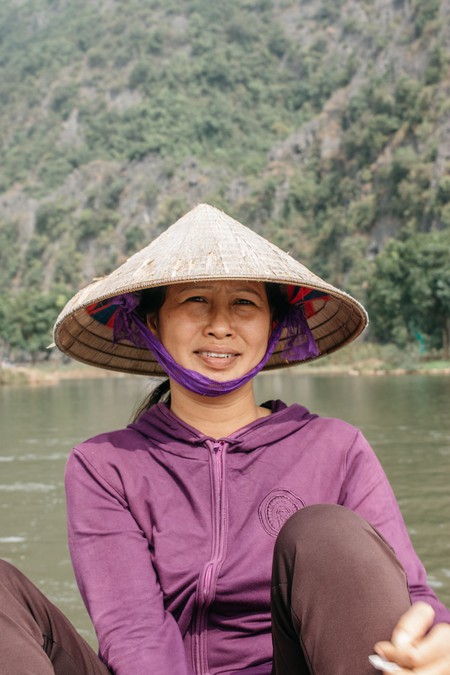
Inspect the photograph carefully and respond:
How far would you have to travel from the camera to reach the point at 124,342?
6.50 ft

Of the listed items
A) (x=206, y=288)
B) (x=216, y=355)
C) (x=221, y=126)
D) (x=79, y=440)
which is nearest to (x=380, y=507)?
(x=216, y=355)

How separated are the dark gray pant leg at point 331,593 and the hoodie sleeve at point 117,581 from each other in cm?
21

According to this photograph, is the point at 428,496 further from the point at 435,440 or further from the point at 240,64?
the point at 240,64

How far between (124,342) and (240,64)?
77.7 m

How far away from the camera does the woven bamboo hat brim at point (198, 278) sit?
154cm

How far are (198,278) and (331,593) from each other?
63 centimetres

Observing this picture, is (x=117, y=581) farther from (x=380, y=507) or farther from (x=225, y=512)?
(x=380, y=507)

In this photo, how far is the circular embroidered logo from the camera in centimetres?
143

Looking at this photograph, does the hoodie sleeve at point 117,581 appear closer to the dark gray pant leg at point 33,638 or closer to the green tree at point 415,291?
the dark gray pant leg at point 33,638

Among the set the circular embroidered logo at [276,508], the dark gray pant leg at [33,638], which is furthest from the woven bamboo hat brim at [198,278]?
the dark gray pant leg at [33,638]

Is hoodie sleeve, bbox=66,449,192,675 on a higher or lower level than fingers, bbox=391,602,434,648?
lower

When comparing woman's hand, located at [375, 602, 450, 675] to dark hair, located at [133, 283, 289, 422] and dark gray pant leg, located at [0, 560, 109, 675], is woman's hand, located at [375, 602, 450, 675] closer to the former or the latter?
dark gray pant leg, located at [0, 560, 109, 675]

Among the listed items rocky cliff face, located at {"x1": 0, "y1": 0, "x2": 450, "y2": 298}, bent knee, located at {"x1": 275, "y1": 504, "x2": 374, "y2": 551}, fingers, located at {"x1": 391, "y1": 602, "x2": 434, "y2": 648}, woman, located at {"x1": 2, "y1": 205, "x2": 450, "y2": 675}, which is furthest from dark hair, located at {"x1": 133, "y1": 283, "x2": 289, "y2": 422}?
rocky cliff face, located at {"x1": 0, "y1": 0, "x2": 450, "y2": 298}

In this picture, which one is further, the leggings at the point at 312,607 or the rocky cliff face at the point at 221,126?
the rocky cliff face at the point at 221,126
